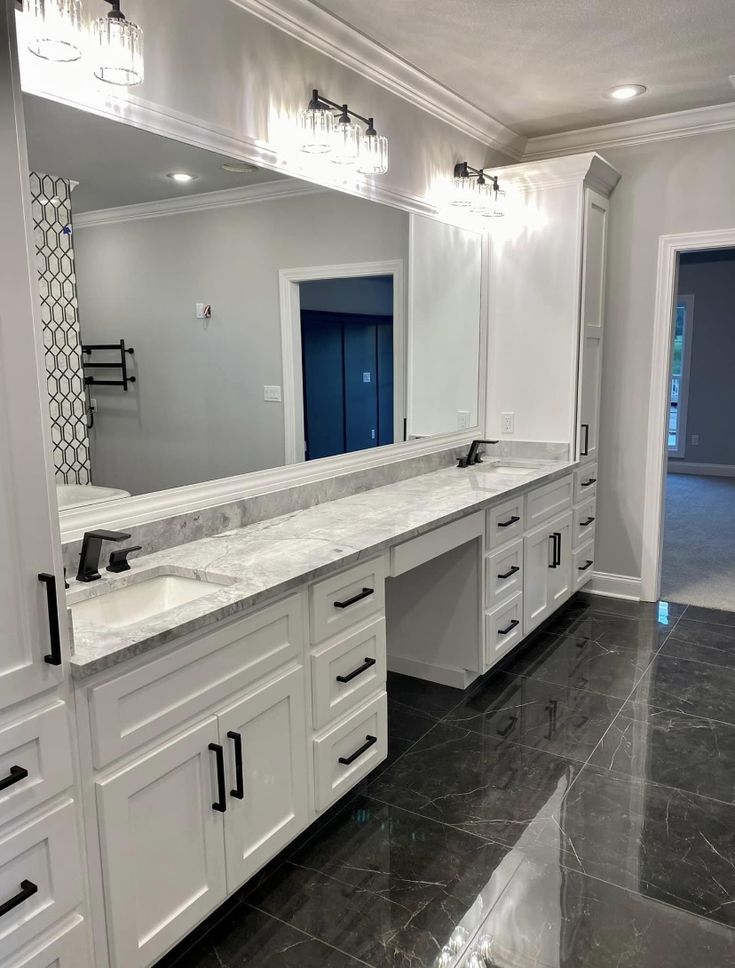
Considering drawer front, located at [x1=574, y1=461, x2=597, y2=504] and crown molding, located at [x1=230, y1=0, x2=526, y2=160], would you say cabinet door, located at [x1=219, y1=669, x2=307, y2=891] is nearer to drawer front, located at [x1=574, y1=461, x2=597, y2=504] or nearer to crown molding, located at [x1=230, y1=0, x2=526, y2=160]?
crown molding, located at [x1=230, y1=0, x2=526, y2=160]

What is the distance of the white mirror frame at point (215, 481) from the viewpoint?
1987 millimetres

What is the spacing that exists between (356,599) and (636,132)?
3.13 m

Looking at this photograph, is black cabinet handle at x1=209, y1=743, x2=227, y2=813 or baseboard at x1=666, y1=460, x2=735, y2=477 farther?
baseboard at x1=666, y1=460, x2=735, y2=477

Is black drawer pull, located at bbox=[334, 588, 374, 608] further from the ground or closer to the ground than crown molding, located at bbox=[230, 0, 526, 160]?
closer to the ground

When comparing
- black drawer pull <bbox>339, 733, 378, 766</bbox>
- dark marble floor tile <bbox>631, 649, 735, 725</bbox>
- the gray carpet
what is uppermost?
black drawer pull <bbox>339, 733, 378, 766</bbox>

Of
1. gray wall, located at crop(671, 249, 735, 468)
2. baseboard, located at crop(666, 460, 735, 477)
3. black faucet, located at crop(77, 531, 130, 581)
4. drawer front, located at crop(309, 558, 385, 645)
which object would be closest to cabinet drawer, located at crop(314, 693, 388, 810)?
drawer front, located at crop(309, 558, 385, 645)

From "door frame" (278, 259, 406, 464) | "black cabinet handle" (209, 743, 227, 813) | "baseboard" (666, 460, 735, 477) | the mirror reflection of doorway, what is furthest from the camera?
"baseboard" (666, 460, 735, 477)

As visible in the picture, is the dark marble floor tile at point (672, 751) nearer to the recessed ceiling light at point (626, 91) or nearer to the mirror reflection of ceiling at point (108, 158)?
the mirror reflection of ceiling at point (108, 158)

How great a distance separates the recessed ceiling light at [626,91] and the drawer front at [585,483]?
1807 mm

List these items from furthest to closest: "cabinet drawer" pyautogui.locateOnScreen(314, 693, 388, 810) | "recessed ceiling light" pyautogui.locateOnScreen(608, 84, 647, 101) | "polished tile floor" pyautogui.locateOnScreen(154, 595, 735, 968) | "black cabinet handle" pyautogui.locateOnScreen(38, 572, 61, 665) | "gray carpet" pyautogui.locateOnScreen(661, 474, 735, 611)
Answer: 1. "gray carpet" pyautogui.locateOnScreen(661, 474, 735, 611)
2. "recessed ceiling light" pyautogui.locateOnScreen(608, 84, 647, 101)
3. "cabinet drawer" pyautogui.locateOnScreen(314, 693, 388, 810)
4. "polished tile floor" pyautogui.locateOnScreen(154, 595, 735, 968)
5. "black cabinet handle" pyautogui.locateOnScreen(38, 572, 61, 665)

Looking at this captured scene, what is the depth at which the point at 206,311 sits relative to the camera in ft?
8.02

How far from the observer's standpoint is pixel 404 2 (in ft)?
8.16

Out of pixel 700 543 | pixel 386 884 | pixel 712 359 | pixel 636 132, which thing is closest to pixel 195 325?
pixel 386 884

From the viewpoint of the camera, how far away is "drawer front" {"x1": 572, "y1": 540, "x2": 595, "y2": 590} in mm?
4020
